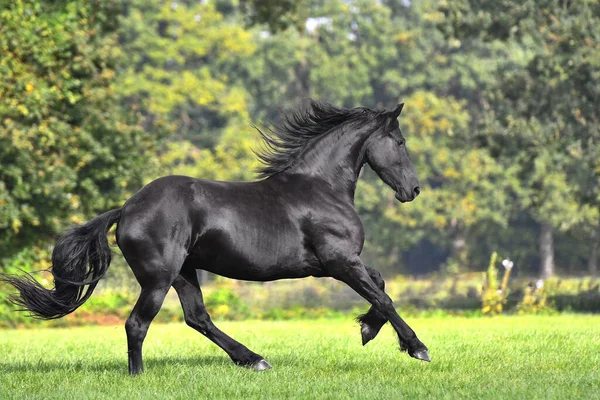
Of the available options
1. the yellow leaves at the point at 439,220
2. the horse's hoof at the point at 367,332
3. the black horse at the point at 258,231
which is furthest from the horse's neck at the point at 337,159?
the yellow leaves at the point at 439,220

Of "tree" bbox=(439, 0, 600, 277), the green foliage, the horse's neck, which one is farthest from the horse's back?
"tree" bbox=(439, 0, 600, 277)

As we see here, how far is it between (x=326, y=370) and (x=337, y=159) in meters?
2.05

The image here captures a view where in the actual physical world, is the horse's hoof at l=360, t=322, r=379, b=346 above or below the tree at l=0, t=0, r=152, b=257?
below

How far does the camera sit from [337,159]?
10.6 m

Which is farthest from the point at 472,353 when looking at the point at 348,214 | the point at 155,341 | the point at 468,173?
the point at 468,173

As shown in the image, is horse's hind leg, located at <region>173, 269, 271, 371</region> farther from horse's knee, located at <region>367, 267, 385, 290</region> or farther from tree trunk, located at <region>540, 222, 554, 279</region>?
tree trunk, located at <region>540, 222, 554, 279</region>

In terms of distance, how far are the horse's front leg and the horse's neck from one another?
2.81 ft

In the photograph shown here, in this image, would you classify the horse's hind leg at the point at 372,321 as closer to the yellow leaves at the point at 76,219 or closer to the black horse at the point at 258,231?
the black horse at the point at 258,231

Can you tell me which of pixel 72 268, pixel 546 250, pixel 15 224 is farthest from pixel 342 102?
pixel 72 268

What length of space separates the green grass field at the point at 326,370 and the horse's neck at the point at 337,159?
1.84m

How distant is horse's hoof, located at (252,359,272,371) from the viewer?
10312mm

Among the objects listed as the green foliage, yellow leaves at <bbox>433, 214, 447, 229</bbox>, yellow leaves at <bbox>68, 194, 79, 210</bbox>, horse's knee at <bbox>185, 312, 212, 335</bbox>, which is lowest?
horse's knee at <bbox>185, 312, 212, 335</bbox>

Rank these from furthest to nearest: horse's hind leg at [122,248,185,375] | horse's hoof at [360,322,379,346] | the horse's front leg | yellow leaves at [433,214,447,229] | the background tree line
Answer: yellow leaves at [433,214,447,229], the background tree line, horse's hoof at [360,322,379,346], the horse's front leg, horse's hind leg at [122,248,185,375]

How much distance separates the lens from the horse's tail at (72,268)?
10258mm
